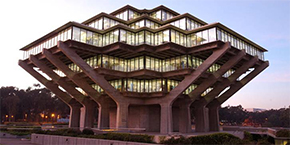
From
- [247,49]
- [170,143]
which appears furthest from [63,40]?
[247,49]

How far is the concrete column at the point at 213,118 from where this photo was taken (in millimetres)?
56719

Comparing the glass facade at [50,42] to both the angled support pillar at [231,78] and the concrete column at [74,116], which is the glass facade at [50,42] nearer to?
the concrete column at [74,116]

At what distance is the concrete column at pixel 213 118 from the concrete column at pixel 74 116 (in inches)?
1100

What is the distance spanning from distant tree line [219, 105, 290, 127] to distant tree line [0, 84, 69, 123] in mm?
61398

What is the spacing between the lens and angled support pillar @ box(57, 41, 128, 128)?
133 ft

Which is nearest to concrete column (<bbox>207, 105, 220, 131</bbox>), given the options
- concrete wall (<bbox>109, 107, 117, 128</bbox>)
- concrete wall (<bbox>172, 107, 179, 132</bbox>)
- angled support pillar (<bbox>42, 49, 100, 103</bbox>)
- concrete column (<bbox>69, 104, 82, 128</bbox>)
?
concrete wall (<bbox>172, 107, 179, 132</bbox>)

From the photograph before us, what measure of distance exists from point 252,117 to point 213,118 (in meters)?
72.8

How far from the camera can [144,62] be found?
45.4 metres

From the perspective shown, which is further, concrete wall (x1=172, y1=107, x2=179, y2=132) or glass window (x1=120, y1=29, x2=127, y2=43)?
concrete wall (x1=172, y1=107, x2=179, y2=132)

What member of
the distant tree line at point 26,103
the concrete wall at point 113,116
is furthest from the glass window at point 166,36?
the distant tree line at point 26,103

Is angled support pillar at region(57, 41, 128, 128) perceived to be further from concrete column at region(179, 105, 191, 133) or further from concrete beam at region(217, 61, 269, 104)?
concrete beam at region(217, 61, 269, 104)

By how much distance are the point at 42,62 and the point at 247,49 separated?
36405 mm

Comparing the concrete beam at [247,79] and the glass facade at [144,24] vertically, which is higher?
the glass facade at [144,24]

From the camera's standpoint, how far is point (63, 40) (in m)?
41.8
